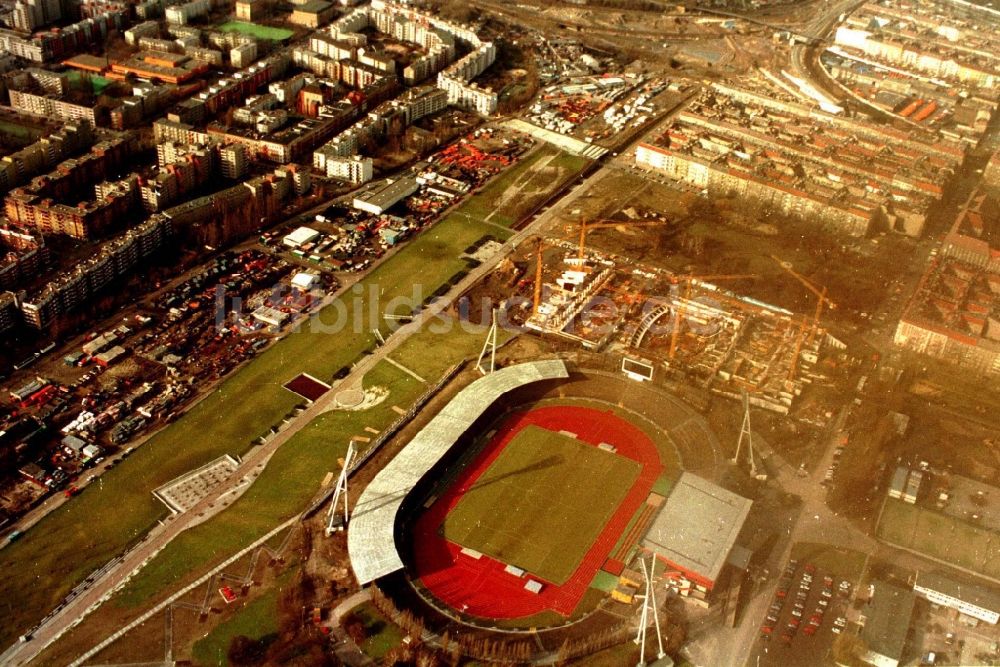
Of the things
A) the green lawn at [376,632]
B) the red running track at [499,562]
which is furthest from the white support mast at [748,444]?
the green lawn at [376,632]

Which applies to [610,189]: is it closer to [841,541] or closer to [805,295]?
[805,295]

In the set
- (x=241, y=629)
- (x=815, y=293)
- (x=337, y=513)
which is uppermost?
(x=815, y=293)

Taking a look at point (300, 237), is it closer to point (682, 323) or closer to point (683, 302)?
point (683, 302)

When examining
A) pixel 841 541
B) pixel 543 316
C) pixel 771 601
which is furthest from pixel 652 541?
pixel 543 316

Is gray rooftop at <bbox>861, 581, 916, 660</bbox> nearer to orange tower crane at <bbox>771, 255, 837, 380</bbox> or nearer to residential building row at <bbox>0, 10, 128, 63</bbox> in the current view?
orange tower crane at <bbox>771, 255, 837, 380</bbox>

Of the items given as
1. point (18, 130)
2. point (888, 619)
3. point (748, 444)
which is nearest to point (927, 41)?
point (748, 444)

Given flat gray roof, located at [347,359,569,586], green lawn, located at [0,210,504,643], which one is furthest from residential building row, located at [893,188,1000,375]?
green lawn, located at [0,210,504,643]

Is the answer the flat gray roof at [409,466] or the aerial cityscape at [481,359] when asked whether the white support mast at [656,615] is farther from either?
the flat gray roof at [409,466]
